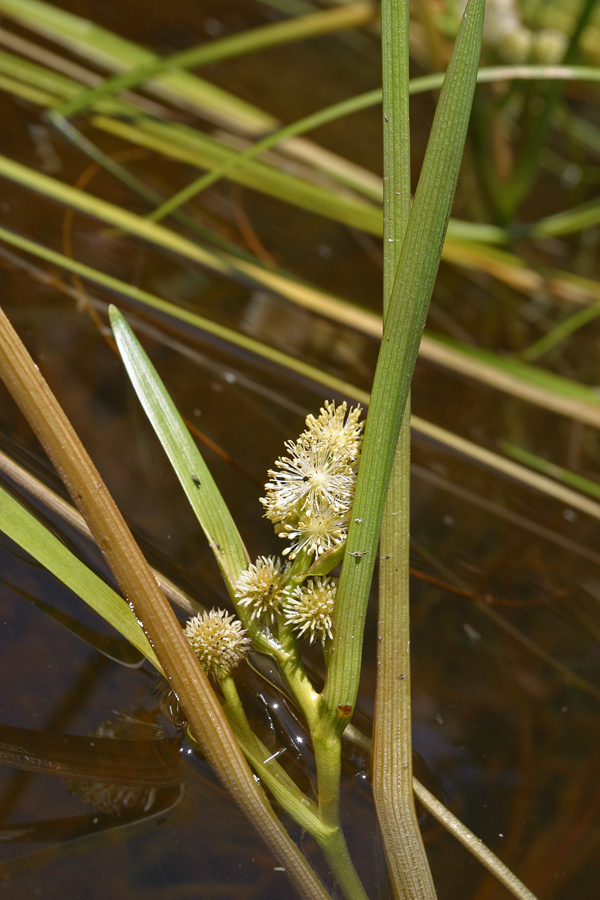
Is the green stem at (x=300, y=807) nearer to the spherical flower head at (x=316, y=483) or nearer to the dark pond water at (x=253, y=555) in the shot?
the dark pond water at (x=253, y=555)

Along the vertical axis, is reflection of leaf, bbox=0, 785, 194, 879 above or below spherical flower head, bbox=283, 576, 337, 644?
below

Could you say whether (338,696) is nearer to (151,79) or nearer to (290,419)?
(290,419)

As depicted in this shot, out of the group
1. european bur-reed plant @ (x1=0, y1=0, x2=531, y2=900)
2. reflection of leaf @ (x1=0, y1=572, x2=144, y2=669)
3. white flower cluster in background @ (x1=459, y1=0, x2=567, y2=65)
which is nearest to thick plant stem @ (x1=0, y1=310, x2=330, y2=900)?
european bur-reed plant @ (x1=0, y1=0, x2=531, y2=900)

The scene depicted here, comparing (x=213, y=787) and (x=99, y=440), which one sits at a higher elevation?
(x=99, y=440)

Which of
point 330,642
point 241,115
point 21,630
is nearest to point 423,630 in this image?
point 330,642

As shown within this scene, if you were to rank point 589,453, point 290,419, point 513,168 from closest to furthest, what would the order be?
point 290,419 < point 589,453 < point 513,168

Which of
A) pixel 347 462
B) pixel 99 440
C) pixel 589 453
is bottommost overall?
pixel 347 462

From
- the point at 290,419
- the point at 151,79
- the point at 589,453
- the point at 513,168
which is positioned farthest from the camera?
the point at 513,168

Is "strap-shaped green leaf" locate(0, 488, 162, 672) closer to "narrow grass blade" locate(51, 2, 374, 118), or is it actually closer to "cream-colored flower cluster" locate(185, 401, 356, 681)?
"cream-colored flower cluster" locate(185, 401, 356, 681)
